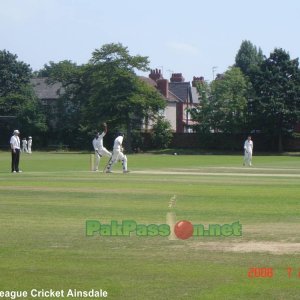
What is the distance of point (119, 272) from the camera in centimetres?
856

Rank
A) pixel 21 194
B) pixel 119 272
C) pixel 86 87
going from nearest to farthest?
pixel 119 272, pixel 21 194, pixel 86 87

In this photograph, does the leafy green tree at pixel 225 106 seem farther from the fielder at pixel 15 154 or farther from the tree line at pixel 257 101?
the fielder at pixel 15 154

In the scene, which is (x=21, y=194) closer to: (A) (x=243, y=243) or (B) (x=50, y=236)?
(B) (x=50, y=236)

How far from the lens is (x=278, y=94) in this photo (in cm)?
7350

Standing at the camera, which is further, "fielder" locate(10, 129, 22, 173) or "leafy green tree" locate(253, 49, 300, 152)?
"leafy green tree" locate(253, 49, 300, 152)

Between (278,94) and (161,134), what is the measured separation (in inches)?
538

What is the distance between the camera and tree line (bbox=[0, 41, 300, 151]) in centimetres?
7462

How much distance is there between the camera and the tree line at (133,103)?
245 feet

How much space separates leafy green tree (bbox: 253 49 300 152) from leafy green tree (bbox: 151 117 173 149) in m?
10.2

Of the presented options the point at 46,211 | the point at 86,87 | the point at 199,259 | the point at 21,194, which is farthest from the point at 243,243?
the point at 86,87

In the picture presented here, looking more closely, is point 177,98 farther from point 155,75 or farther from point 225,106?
point 225,106

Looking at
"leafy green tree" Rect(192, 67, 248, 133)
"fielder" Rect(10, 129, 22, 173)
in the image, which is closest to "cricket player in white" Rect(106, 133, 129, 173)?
"fielder" Rect(10, 129, 22, 173)

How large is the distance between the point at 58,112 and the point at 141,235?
261ft

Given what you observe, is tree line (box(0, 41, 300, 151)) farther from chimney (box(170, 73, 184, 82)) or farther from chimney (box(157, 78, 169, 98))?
chimney (box(170, 73, 184, 82))
